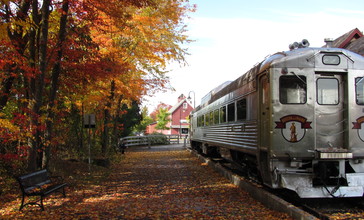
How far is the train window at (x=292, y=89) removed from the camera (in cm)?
710

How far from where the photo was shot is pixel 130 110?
28.9 m

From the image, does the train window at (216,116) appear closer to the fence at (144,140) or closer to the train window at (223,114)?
the train window at (223,114)

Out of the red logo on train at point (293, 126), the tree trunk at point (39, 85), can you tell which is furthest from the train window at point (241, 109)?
the tree trunk at point (39, 85)

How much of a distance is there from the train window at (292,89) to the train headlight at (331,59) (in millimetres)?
563

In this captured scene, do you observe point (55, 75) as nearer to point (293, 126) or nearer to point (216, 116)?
point (216, 116)

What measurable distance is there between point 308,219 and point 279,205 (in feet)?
3.65

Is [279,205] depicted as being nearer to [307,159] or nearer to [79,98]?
[307,159]

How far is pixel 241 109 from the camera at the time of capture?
958cm

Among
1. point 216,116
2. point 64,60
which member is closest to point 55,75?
point 64,60

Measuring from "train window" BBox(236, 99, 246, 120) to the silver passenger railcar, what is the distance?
1.58m

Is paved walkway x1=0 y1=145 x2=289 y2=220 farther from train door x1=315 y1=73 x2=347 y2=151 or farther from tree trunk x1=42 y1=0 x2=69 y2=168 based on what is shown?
train door x1=315 y1=73 x2=347 y2=151

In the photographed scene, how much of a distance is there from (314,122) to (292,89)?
2.62 feet

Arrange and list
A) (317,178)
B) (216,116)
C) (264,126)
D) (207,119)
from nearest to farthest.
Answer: (317,178) → (264,126) → (216,116) → (207,119)

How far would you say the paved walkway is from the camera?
6.37 metres
